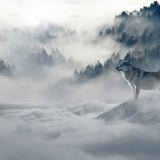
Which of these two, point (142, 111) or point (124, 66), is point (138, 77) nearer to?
point (124, 66)

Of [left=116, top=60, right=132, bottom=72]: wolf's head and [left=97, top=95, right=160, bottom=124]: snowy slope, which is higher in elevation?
[left=116, top=60, right=132, bottom=72]: wolf's head

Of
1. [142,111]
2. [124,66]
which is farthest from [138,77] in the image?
[142,111]

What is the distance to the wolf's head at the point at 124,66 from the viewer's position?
31922 mm

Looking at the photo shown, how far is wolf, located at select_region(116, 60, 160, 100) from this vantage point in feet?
104

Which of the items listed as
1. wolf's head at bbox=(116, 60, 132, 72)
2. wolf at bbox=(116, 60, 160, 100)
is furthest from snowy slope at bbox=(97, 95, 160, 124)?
wolf's head at bbox=(116, 60, 132, 72)

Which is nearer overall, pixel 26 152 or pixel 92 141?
pixel 92 141

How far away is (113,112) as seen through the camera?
38125 mm

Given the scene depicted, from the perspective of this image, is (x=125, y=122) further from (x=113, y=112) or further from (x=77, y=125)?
(x=77, y=125)

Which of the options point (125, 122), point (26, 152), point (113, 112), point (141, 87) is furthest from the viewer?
point (26, 152)

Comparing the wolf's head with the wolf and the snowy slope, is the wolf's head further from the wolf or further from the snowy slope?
the snowy slope

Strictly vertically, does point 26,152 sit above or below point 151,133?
below

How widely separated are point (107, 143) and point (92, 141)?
6.23 feet

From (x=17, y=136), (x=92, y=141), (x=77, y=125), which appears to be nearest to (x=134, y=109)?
(x=92, y=141)

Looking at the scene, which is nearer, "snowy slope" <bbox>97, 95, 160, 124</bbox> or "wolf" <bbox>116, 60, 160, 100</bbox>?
"wolf" <bbox>116, 60, 160, 100</bbox>
